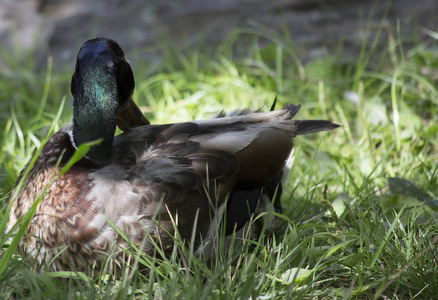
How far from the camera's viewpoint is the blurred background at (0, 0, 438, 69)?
4336 millimetres

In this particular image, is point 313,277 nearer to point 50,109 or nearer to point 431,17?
point 50,109

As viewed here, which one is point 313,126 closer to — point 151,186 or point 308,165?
point 308,165

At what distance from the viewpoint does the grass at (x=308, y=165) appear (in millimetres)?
1804

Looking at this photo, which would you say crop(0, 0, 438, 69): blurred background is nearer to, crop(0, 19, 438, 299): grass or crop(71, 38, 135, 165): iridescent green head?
crop(0, 19, 438, 299): grass

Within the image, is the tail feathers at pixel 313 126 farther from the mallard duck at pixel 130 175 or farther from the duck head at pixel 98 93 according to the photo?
the duck head at pixel 98 93

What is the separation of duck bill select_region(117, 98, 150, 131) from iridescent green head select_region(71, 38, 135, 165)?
0.22 metres

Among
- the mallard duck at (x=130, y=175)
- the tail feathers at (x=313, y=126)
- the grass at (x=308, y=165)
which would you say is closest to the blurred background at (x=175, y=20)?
the grass at (x=308, y=165)

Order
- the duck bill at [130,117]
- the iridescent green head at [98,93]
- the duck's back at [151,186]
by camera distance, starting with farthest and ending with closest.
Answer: the duck bill at [130,117]
the iridescent green head at [98,93]
the duck's back at [151,186]

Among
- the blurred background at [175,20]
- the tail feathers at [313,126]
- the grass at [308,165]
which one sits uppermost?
the blurred background at [175,20]

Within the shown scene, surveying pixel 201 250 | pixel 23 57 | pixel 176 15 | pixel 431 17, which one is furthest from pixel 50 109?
pixel 431 17

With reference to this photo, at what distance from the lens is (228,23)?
4449mm

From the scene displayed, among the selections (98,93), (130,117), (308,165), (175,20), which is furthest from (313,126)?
(175,20)

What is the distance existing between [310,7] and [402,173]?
203cm

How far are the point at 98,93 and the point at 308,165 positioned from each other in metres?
1.27
